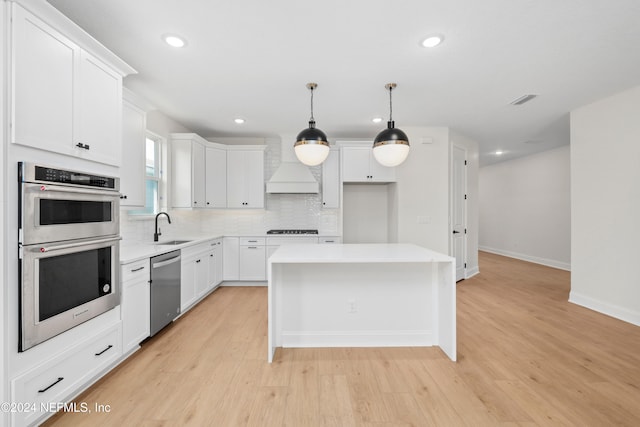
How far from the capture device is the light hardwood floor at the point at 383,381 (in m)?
1.66

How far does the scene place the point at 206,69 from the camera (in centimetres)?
266

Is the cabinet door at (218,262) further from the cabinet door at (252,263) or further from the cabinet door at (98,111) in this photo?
the cabinet door at (98,111)

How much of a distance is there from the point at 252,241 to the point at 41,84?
3237 mm

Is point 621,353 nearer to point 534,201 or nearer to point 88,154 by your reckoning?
point 88,154

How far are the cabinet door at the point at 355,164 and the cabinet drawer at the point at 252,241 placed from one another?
1738mm

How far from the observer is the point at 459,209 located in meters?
4.85

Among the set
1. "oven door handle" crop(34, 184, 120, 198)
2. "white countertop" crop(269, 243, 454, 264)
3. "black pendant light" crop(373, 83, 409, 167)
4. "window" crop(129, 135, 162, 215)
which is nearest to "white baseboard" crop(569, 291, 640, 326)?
"white countertop" crop(269, 243, 454, 264)

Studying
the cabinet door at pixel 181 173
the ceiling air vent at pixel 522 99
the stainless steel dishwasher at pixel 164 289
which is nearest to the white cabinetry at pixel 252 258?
the cabinet door at pixel 181 173

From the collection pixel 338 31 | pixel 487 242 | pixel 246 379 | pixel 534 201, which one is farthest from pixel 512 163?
pixel 246 379

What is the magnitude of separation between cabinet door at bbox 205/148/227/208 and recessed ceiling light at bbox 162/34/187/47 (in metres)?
2.37

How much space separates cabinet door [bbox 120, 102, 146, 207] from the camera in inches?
104

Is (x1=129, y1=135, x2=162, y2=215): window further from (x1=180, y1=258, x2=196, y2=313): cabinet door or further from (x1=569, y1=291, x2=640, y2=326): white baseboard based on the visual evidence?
(x1=569, y1=291, x2=640, y2=326): white baseboard

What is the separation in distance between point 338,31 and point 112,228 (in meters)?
2.29

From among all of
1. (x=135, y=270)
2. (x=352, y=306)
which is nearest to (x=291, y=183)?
(x=352, y=306)
